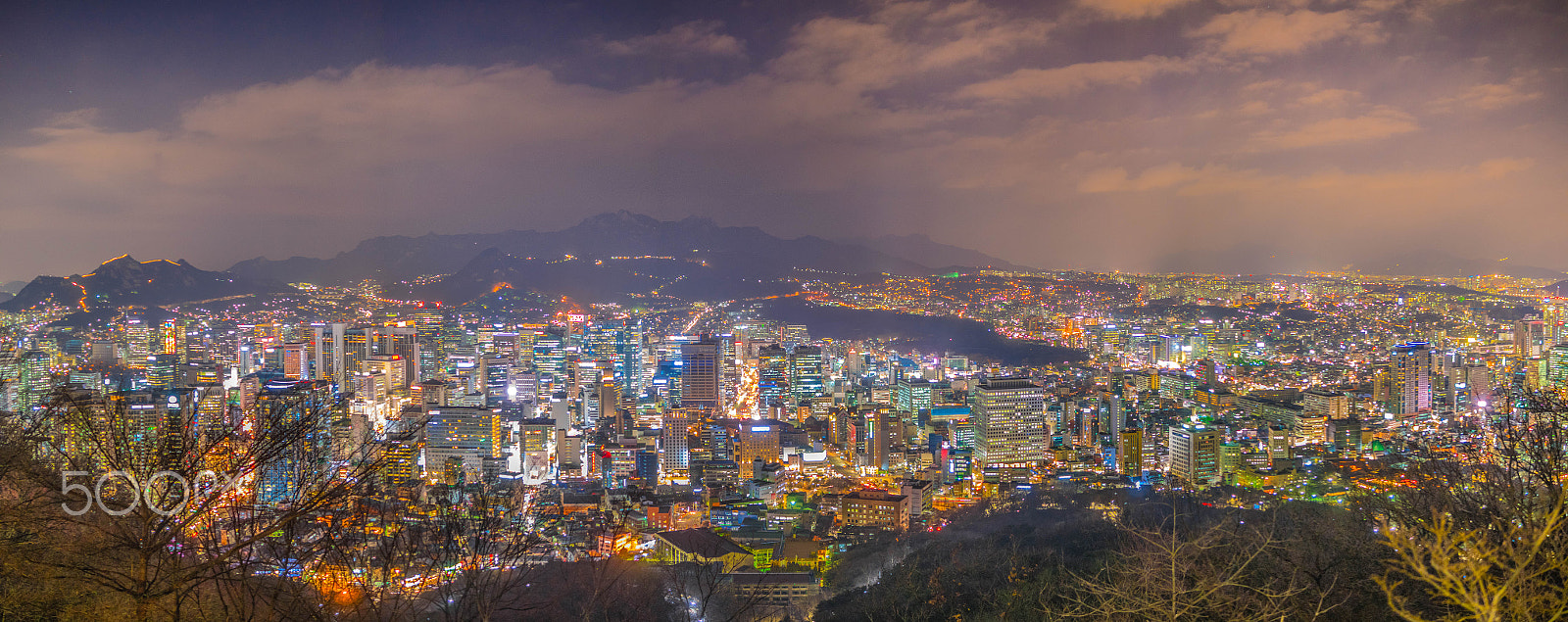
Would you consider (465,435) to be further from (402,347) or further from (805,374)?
(805,374)

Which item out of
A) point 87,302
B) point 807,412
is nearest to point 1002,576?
point 807,412

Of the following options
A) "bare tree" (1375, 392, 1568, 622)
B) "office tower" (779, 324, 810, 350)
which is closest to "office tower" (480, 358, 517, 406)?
"office tower" (779, 324, 810, 350)

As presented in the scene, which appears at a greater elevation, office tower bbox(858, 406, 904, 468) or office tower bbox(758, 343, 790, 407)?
office tower bbox(758, 343, 790, 407)

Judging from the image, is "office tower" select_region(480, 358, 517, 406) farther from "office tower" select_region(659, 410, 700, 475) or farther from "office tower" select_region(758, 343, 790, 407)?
"office tower" select_region(758, 343, 790, 407)

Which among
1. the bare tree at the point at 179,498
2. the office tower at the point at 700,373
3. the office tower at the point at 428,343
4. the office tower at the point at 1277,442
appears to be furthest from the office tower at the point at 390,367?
the bare tree at the point at 179,498

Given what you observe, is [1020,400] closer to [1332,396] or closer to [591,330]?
[1332,396]

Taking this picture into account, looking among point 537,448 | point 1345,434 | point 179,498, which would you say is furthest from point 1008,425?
point 179,498
